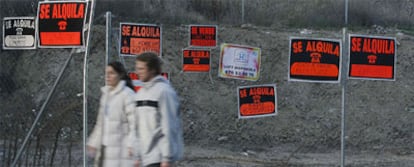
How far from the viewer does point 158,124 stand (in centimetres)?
593

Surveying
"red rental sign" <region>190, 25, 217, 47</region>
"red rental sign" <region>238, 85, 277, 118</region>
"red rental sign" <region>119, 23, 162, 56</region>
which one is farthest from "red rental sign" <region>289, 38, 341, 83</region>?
"red rental sign" <region>190, 25, 217, 47</region>

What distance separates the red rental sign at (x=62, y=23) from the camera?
332 inches

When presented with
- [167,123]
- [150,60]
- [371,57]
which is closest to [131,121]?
[167,123]

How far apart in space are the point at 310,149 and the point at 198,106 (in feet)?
11.1

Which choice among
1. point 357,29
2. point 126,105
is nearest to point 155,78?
point 126,105

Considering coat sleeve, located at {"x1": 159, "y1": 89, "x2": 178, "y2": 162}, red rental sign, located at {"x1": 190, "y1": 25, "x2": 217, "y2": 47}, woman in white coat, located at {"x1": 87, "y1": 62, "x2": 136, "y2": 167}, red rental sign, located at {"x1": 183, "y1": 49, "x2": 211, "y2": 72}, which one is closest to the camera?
coat sleeve, located at {"x1": 159, "y1": 89, "x2": 178, "y2": 162}

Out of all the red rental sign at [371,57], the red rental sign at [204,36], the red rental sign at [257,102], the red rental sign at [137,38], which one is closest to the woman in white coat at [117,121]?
the red rental sign at [137,38]

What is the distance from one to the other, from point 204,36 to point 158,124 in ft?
35.1

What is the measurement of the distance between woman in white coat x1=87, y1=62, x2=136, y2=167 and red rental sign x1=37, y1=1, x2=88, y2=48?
211 cm

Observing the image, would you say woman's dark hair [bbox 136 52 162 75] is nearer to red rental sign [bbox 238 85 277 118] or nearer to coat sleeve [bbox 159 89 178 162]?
coat sleeve [bbox 159 89 178 162]

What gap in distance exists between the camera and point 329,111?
18.4m

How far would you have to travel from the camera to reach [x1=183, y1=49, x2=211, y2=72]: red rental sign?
14930mm

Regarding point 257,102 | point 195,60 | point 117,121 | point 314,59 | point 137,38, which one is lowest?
point 257,102

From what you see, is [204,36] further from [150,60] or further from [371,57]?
[150,60]
